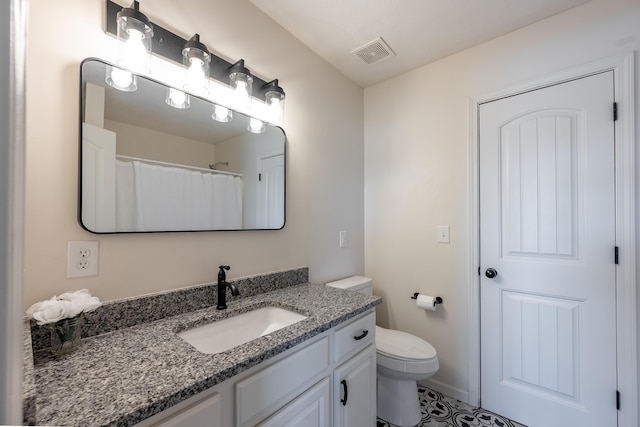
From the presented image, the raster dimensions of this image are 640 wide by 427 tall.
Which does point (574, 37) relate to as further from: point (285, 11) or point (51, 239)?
point (51, 239)

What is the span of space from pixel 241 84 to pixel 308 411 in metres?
1.52

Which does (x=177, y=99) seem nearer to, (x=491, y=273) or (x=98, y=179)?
(x=98, y=179)

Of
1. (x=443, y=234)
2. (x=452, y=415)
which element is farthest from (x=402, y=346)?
(x=443, y=234)

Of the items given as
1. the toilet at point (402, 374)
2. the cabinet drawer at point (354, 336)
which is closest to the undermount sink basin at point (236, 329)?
the cabinet drawer at point (354, 336)

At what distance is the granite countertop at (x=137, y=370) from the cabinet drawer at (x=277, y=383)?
0.22ft

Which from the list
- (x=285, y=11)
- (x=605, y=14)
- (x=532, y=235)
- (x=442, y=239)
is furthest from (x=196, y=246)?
(x=605, y=14)

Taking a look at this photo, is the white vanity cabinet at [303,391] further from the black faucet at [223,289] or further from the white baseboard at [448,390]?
the white baseboard at [448,390]

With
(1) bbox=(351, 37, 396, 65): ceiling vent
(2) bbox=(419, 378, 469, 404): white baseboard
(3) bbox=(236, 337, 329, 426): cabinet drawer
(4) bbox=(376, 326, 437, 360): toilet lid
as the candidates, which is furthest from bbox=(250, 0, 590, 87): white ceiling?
(2) bbox=(419, 378, 469, 404): white baseboard

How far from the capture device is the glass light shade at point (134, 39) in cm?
100

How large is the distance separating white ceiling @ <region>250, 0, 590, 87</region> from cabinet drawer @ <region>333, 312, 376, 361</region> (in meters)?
1.72

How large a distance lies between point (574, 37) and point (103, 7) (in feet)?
7.74

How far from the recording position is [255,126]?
1507mm

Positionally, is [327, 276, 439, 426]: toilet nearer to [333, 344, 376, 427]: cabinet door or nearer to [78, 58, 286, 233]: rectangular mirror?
[333, 344, 376, 427]: cabinet door

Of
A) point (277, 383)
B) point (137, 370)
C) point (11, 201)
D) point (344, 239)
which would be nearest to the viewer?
point (11, 201)
